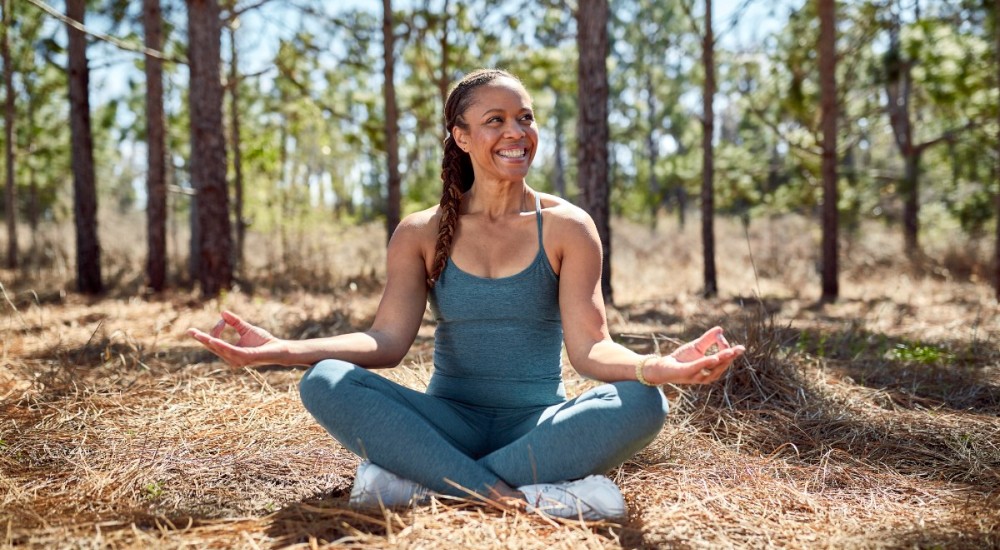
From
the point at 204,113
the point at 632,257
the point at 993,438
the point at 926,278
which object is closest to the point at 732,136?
the point at 632,257

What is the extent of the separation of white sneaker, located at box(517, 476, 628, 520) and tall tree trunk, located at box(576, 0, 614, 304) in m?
5.47

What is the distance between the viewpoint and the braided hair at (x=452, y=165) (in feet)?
7.96

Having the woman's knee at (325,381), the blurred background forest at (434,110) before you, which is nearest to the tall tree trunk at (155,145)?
the blurred background forest at (434,110)

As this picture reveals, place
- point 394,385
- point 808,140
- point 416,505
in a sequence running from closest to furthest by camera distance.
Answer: point 416,505, point 394,385, point 808,140

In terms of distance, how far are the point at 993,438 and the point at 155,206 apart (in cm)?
889

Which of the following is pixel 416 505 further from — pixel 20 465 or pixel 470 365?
pixel 20 465

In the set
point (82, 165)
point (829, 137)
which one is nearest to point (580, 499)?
point (829, 137)

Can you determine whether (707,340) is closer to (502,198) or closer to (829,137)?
(502,198)

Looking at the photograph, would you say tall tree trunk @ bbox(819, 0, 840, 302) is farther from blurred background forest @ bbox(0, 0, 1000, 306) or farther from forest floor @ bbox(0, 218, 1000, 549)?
forest floor @ bbox(0, 218, 1000, 549)

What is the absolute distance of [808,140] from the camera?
11203 millimetres

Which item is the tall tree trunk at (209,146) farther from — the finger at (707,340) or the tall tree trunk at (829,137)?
the finger at (707,340)

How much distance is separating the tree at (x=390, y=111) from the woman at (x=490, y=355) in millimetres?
6131

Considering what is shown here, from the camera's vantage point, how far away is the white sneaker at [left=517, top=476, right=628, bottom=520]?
6.74ft

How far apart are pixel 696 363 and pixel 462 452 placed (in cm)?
74
